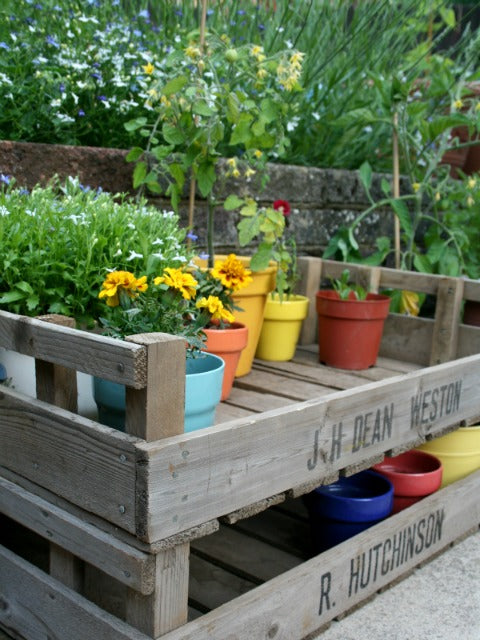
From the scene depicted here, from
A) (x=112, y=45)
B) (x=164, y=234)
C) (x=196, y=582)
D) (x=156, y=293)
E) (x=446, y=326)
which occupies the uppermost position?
(x=112, y=45)

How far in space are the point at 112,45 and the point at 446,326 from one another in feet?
4.76

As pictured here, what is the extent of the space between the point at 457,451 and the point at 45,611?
4.21 feet

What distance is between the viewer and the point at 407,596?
6.14 feet

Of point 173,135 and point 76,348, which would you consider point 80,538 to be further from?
point 173,135

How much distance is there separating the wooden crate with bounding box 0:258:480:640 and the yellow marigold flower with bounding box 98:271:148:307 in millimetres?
172

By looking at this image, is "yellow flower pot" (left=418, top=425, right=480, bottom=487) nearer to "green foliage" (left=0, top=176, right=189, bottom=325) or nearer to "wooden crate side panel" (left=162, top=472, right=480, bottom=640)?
"wooden crate side panel" (left=162, top=472, right=480, bottom=640)

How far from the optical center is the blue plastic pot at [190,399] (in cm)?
147

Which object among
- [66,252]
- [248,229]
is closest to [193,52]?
[248,229]

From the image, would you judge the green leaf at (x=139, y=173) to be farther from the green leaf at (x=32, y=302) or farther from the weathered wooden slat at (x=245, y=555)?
the weathered wooden slat at (x=245, y=555)

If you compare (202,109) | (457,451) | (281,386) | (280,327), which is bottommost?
(457,451)

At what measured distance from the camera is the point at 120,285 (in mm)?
1542

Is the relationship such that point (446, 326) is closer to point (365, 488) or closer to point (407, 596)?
point (365, 488)

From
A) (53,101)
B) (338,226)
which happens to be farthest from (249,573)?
(338,226)

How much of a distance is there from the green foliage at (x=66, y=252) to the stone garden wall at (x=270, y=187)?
46cm
